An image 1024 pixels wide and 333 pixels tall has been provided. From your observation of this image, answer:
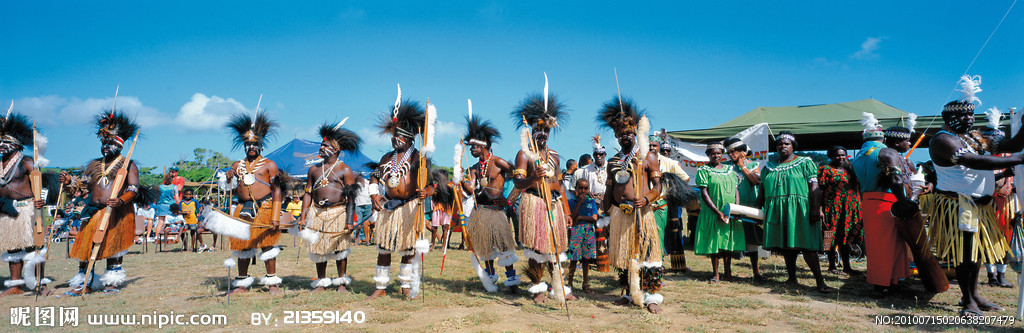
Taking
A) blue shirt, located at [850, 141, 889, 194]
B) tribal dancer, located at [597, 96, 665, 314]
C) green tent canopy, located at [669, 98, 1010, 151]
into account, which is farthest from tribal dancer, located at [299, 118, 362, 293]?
green tent canopy, located at [669, 98, 1010, 151]

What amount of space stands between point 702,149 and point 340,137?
28.9ft

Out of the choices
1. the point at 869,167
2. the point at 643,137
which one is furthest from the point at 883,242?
the point at 643,137

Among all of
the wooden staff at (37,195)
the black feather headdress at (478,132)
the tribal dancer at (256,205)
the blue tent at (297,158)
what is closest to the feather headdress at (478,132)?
the black feather headdress at (478,132)

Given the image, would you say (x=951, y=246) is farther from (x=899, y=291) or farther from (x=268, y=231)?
(x=268, y=231)

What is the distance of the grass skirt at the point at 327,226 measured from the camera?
6.39 m

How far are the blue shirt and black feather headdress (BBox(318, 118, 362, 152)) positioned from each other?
6.02m

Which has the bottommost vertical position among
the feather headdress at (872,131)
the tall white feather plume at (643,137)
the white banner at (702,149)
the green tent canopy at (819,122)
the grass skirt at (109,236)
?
the grass skirt at (109,236)

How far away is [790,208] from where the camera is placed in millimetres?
6262

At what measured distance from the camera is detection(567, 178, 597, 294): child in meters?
6.43

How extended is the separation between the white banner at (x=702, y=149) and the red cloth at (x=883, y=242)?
5.37 m

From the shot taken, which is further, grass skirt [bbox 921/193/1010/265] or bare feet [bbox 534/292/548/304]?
bare feet [bbox 534/292/548/304]

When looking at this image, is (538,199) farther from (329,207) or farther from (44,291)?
(44,291)

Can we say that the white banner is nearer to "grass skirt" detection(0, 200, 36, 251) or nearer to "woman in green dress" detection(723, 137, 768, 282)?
"woman in green dress" detection(723, 137, 768, 282)

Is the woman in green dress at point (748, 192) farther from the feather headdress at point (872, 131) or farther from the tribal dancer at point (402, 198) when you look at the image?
the tribal dancer at point (402, 198)
